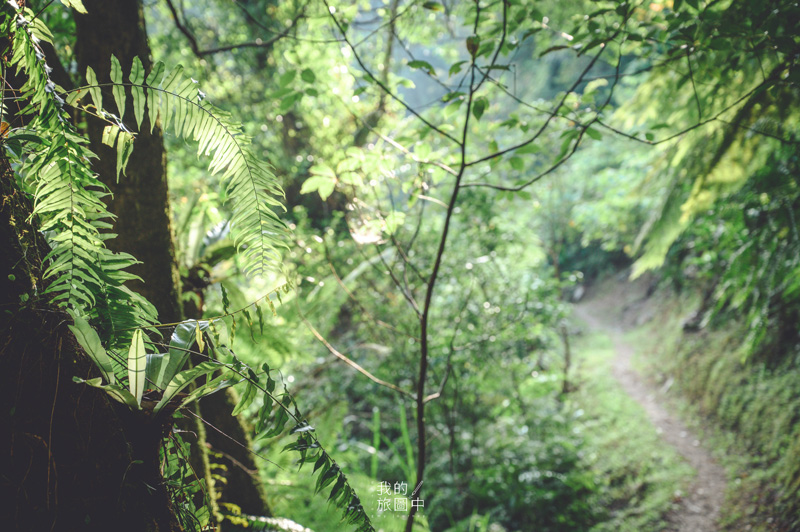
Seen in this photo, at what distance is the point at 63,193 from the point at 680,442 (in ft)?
22.1

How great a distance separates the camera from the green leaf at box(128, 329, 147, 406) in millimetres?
626

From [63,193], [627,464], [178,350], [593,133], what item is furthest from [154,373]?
[627,464]

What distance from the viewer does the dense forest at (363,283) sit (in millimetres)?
653

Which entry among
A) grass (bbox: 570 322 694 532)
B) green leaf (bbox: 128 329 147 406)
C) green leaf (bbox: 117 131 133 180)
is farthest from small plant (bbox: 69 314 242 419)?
grass (bbox: 570 322 694 532)

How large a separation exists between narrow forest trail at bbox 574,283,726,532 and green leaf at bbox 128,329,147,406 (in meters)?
4.74

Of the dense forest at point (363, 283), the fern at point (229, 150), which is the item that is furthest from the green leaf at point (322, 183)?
the fern at point (229, 150)

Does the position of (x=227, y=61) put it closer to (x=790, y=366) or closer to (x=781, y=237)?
(x=781, y=237)

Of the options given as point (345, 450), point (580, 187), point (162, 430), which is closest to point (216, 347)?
point (162, 430)

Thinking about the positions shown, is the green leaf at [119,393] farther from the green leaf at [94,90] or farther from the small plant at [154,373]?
the green leaf at [94,90]

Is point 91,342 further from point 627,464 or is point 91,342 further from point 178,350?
point 627,464

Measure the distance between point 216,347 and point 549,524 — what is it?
3935 millimetres

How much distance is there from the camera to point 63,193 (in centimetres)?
66

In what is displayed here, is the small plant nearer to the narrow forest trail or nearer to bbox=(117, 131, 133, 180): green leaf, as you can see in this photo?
bbox=(117, 131, 133, 180): green leaf

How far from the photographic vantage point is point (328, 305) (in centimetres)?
273
